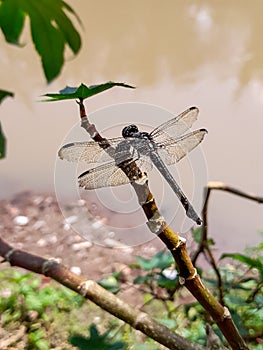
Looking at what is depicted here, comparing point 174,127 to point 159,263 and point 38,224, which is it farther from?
point 38,224

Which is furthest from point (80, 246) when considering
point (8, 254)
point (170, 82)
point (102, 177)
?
point (102, 177)

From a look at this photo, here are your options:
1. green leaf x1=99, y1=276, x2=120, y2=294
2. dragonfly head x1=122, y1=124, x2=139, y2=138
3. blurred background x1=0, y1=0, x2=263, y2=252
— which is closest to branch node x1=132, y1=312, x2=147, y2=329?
green leaf x1=99, y1=276, x2=120, y2=294

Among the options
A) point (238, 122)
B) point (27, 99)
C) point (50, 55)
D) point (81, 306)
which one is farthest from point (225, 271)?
point (27, 99)

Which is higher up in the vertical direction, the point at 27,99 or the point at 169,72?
the point at 169,72

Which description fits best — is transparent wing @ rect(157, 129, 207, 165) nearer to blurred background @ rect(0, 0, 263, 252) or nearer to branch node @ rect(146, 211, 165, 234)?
branch node @ rect(146, 211, 165, 234)

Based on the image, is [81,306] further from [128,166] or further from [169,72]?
[169,72]

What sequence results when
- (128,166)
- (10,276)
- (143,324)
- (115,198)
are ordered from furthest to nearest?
(10,276), (143,324), (115,198), (128,166)
